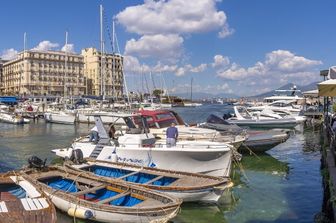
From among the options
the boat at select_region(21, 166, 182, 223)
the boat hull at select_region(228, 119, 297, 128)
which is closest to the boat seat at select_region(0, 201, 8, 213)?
the boat at select_region(21, 166, 182, 223)

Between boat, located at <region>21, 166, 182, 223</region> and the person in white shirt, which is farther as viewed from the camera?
the person in white shirt

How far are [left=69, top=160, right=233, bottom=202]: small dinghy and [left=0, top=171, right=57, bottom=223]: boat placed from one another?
275 centimetres

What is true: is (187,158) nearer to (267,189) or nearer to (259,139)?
(267,189)

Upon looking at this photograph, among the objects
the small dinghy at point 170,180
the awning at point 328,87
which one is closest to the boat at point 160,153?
the small dinghy at point 170,180

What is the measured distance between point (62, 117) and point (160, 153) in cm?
4278

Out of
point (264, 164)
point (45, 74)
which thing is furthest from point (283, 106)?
point (45, 74)

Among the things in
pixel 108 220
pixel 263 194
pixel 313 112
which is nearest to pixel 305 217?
pixel 263 194

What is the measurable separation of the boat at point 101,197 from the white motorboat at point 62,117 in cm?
4072

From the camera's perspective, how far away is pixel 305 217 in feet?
42.2

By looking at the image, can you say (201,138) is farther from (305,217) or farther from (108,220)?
(108,220)

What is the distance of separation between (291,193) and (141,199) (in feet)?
21.8

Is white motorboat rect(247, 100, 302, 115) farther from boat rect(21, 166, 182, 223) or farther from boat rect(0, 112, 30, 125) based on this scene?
boat rect(21, 166, 182, 223)

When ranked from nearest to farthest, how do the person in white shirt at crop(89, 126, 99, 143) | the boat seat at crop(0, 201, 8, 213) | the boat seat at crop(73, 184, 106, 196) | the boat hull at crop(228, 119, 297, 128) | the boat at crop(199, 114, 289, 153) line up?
the boat seat at crop(0, 201, 8, 213)
the boat seat at crop(73, 184, 106, 196)
the person in white shirt at crop(89, 126, 99, 143)
the boat at crop(199, 114, 289, 153)
the boat hull at crop(228, 119, 297, 128)

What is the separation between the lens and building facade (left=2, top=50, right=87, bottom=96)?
15750cm
